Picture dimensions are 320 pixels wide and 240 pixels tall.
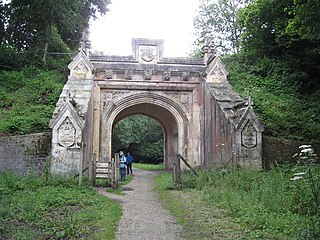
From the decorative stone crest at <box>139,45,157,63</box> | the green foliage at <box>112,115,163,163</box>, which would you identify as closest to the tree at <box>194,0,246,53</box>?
the green foliage at <box>112,115,163,163</box>

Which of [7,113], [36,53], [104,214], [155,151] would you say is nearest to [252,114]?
[104,214]

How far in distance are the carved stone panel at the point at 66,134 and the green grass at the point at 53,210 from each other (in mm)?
1664

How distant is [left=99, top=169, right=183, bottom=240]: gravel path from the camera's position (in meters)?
6.12

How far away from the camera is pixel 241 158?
12852mm

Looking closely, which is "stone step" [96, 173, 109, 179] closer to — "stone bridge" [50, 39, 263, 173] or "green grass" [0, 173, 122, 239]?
"green grass" [0, 173, 122, 239]

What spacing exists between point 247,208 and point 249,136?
590 centimetres

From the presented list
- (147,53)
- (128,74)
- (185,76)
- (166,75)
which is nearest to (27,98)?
(128,74)

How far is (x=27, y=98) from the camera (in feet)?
57.4

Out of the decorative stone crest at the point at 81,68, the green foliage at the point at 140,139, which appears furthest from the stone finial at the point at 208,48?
the green foliage at the point at 140,139

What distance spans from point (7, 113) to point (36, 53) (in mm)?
7103

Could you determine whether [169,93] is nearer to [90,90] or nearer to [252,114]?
[90,90]

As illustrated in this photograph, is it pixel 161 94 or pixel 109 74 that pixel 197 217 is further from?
pixel 109 74

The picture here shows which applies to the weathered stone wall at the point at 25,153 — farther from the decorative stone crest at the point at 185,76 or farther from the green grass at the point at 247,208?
the decorative stone crest at the point at 185,76

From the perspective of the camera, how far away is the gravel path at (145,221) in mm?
6121
